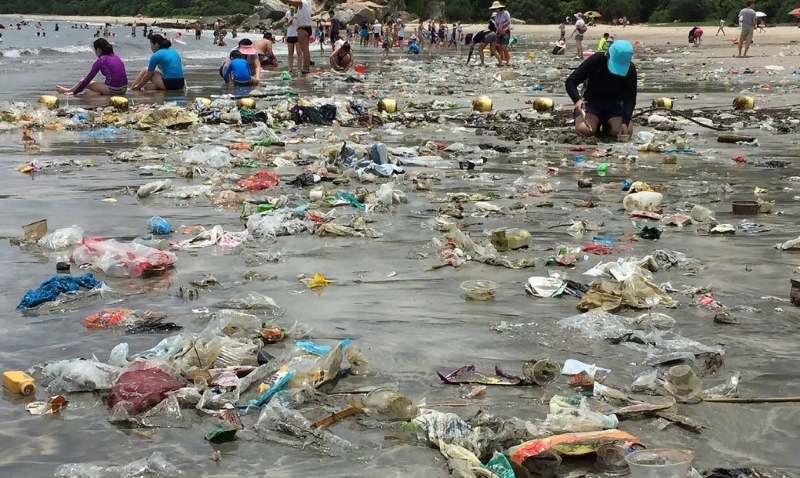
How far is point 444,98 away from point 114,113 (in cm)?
551

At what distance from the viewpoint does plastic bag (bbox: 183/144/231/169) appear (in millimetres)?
8023

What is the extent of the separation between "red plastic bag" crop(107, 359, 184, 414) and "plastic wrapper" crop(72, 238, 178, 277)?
150 cm

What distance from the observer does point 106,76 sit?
573 inches

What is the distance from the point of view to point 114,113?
12023 millimetres

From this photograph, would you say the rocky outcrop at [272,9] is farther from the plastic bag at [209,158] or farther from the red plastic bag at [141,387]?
the red plastic bag at [141,387]

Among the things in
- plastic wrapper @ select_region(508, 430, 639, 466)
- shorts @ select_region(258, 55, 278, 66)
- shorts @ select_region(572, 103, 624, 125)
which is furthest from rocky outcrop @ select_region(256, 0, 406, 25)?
plastic wrapper @ select_region(508, 430, 639, 466)

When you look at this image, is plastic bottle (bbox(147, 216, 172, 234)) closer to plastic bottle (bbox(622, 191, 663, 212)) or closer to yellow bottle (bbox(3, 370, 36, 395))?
yellow bottle (bbox(3, 370, 36, 395))

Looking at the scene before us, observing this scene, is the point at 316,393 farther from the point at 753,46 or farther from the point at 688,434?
the point at 753,46

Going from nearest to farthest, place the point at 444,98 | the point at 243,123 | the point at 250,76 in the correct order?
the point at 243,123 < the point at 444,98 < the point at 250,76

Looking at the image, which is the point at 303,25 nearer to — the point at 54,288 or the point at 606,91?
the point at 606,91

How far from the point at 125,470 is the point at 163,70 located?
14070mm

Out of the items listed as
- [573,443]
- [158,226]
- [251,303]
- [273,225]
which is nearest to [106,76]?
[158,226]

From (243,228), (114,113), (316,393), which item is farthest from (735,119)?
(316,393)

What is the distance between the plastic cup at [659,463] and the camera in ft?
7.95
